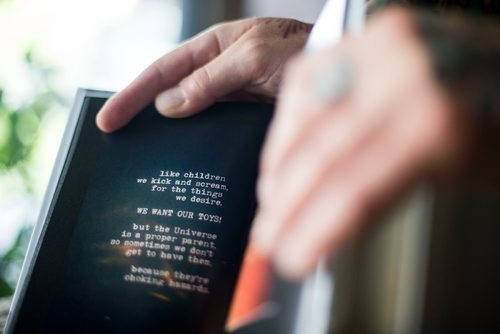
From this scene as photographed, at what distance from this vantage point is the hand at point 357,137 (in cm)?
17

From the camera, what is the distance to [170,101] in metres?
0.51

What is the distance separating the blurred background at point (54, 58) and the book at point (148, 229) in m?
0.73

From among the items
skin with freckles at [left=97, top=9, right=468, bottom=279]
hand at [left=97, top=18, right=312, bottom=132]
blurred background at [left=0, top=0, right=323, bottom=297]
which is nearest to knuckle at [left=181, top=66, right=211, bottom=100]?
hand at [left=97, top=18, right=312, bottom=132]

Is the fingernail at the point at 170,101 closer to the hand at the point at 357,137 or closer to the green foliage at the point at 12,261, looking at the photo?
the hand at the point at 357,137

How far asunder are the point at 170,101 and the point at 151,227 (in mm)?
146

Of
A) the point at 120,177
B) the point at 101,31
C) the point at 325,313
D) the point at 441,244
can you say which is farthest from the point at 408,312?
the point at 101,31

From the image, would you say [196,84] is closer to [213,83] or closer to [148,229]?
[213,83]

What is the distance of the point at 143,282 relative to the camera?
405mm

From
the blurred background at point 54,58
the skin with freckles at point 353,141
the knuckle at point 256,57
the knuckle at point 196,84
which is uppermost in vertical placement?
the blurred background at point 54,58

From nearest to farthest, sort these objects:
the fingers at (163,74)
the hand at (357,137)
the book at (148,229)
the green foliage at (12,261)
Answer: the hand at (357,137) < the book at (148,229) < the fingers at (163,74) < the green foliage at (12,261)

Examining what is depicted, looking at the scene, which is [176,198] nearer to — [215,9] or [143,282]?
[143,282]

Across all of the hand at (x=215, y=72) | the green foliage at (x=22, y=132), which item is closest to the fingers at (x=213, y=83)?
the hand at (x=215, y=72)

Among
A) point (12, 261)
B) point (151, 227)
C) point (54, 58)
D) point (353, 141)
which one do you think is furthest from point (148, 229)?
point (54, 58)

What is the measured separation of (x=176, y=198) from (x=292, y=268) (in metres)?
0.27
